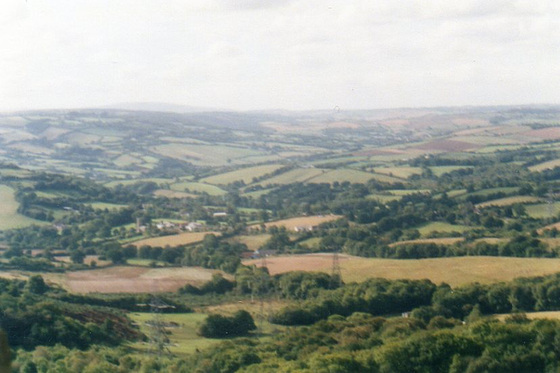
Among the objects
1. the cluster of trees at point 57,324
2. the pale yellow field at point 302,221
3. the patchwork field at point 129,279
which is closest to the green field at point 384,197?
the pale yellow field at point 302,221

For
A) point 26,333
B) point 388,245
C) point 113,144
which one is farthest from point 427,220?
point 113,144

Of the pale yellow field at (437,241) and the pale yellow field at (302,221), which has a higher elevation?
the pale yellow field at (437,241)

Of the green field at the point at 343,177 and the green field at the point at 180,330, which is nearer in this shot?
the green field at the point at 180,330

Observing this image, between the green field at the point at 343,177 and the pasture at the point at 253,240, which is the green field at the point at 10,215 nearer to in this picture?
the pasture at the point at 253,240

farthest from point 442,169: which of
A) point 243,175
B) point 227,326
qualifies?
point 227,326

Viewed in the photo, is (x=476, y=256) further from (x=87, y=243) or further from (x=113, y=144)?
(x=113, y=144)

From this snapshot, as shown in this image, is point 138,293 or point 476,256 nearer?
point 138,293

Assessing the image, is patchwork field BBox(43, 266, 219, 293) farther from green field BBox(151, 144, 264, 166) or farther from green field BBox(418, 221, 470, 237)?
green field BBox(151, 144, 264, 166)
